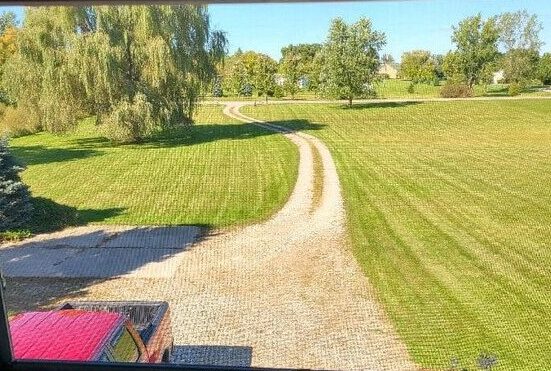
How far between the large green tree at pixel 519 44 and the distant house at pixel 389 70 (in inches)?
17.8

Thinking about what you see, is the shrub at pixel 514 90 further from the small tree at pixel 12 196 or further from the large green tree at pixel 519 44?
the small tree at pixel 12 196

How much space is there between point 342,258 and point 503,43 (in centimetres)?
160

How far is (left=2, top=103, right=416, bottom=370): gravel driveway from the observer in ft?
7.41

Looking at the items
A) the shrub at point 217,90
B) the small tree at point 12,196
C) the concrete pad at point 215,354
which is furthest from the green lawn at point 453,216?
the small tree at point 12,196

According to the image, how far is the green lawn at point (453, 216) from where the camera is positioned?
229 centimetres

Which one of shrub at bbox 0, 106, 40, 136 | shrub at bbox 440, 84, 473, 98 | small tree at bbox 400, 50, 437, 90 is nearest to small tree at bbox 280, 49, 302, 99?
small tree at bbox 400, 50, 437, 90

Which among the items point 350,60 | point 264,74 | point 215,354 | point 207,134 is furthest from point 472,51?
point 207,134

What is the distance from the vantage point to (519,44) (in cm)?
183

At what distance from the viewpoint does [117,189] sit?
3.32m

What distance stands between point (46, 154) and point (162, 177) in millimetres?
825

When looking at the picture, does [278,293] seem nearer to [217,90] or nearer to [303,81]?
[303,81]

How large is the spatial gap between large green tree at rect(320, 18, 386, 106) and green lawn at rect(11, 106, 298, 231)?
3.42 ft

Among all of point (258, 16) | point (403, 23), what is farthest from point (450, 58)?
point (258, 16)

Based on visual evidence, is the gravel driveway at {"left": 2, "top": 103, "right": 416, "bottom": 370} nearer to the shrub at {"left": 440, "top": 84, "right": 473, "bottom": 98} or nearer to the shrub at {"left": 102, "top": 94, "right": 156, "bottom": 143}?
the shrub at {"left": 102, "top": 94, "right": 156, "bottom": 143}
